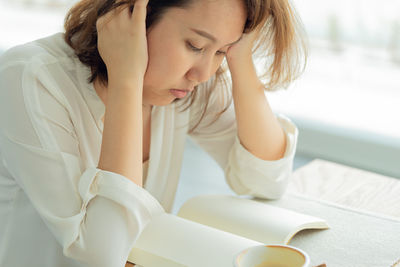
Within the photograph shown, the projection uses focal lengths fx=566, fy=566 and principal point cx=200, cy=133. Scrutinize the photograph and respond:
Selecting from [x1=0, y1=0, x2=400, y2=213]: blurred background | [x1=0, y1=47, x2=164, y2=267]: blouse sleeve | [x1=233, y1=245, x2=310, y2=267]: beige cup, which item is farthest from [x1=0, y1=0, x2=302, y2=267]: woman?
[x1=0, y1=0, x2=400, y2=213]: blurred background

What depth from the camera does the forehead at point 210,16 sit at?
112cm

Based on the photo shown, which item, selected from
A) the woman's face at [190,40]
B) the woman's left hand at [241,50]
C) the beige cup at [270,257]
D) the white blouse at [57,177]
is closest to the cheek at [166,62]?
the woman's face at [190,40]

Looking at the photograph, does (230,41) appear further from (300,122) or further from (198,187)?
(300,122)

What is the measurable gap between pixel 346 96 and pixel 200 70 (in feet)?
7.76

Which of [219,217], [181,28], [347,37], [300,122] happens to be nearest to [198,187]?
[300,122]

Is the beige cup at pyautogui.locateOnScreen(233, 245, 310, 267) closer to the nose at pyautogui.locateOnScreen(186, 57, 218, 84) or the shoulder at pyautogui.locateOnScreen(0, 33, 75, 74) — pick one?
the nose at pyautogui.locateOnScreen(186, 57, 218, 84)

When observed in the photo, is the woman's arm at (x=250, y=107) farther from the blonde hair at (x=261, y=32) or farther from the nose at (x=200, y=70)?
the nose at (x=200, y=70)

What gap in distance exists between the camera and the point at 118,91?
1117 millimetres

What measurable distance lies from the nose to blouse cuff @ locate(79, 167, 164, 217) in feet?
0.89

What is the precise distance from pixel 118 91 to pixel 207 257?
1.20 ft

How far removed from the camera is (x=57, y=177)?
3.46ft

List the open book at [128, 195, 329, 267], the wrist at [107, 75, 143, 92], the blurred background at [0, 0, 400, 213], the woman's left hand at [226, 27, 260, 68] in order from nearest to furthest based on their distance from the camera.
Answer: the open book at [128, 195, 329, 267] → the wrist at [107, 75, 143, 92] → the woman's left hand at [226, 27, 260, 68] → the blurred background at [0, 0, 400, 213]

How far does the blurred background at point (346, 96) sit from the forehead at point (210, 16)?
71.7 inches

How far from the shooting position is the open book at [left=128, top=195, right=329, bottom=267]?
102cm
